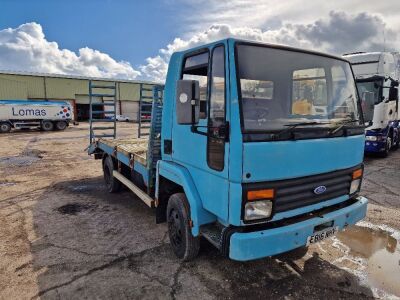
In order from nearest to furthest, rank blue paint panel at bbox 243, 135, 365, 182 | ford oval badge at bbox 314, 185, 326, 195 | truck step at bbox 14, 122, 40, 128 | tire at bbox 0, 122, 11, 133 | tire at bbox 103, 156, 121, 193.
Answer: blue paint panel at bbox 243, 135, 365, 182 → ford oval badge at bbox 314, 185, 326, 195 → tire at bbox 103, 156, 121, 193 → tire at bbox 0, 122, 11, 133 → truck step at bbox 14, 122, 40, 128

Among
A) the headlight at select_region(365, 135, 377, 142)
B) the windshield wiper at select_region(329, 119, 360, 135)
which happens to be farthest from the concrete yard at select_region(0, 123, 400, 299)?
the headlight at select_region(365, 135, 377, 142)

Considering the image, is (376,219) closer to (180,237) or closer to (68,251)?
(180,237)

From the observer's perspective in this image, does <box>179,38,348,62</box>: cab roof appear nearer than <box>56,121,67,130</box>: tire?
Yes

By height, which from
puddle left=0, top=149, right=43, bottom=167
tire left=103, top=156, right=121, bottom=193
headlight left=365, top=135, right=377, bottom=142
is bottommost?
puddle left=0, top=149, right=43, bottom=167

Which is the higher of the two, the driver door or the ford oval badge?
the driver door

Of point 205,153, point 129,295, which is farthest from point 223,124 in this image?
point 129,295

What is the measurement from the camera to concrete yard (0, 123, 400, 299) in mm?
3123

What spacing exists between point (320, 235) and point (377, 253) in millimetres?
1524

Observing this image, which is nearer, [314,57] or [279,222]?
[279,222]

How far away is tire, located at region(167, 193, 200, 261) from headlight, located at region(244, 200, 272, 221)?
2.92ft

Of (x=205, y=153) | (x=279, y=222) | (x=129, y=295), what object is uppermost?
(x=205, y=153)

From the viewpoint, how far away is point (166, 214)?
400cm

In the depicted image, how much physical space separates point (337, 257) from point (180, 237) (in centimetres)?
199

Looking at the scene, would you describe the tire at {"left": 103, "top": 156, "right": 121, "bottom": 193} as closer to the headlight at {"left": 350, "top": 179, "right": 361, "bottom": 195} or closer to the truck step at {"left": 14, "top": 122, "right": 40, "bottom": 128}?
the headlight at {"left": 350, "top": 179, "right": 361, "bottom": 195}
